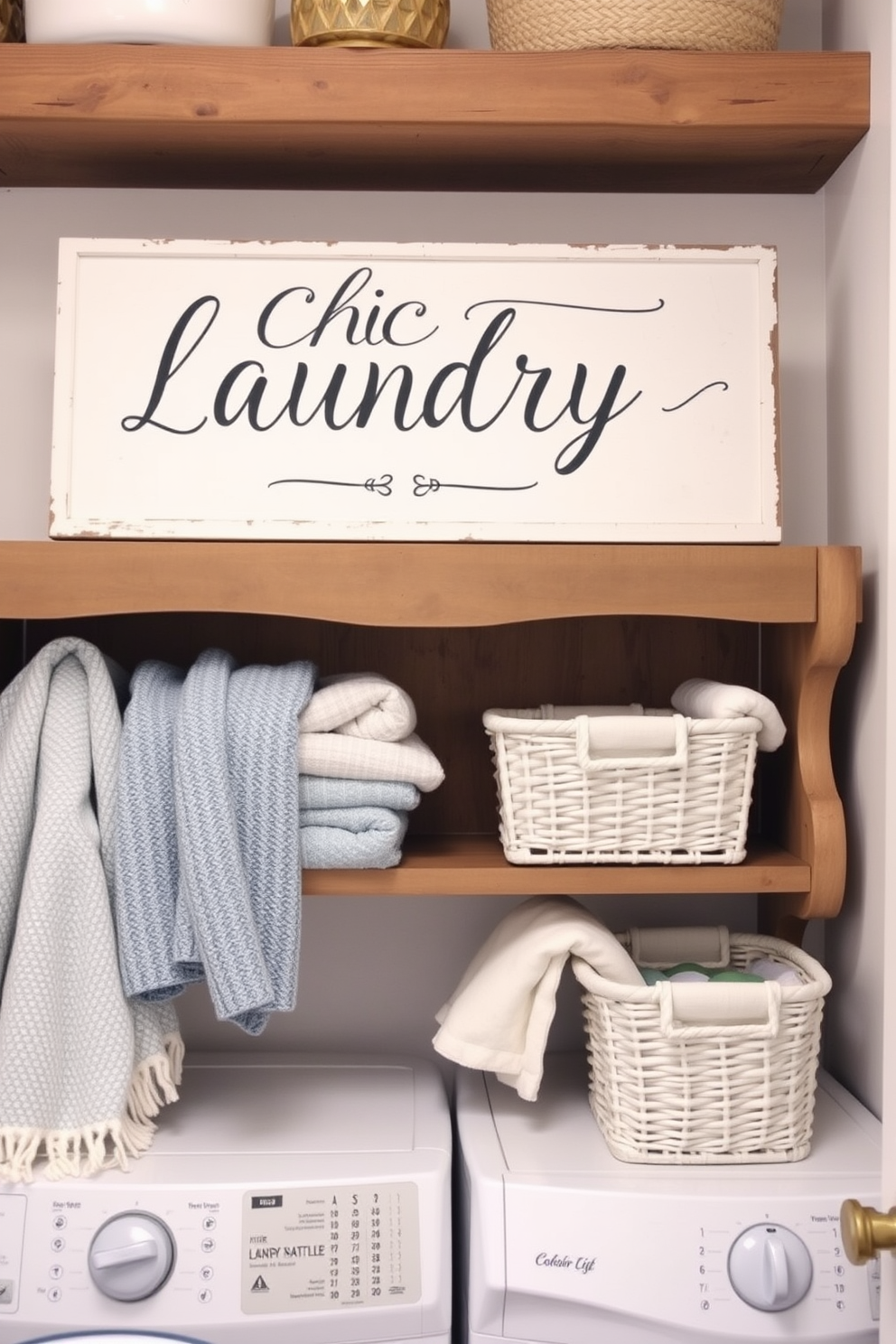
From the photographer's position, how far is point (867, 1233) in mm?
753

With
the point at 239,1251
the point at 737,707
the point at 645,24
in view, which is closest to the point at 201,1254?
the point at 239,1251

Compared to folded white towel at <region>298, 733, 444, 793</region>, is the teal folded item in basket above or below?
below

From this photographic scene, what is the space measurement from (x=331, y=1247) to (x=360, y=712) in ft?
1.56

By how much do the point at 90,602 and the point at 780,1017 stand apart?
756mm

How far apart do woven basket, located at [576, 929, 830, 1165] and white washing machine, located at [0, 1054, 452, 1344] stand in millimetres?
191

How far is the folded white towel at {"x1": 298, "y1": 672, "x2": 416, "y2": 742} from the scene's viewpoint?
45.4 inches

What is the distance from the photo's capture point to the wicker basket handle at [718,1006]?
1.09 m

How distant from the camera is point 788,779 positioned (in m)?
1.28

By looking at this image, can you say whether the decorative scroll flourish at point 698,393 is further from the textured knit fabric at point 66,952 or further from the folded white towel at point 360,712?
the textured knit fabric at point 66,952

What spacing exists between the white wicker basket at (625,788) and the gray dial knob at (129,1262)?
1.53ft

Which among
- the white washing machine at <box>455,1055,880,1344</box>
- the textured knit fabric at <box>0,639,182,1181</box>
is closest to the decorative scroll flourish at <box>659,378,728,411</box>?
the textured knit fabric at <box>0,639,182,1181</box>

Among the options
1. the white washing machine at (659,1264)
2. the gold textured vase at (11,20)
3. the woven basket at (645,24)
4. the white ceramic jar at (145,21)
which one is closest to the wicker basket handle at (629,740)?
the white washing machine at (659,1264)

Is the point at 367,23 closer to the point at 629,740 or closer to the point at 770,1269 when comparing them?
the point at 629,740

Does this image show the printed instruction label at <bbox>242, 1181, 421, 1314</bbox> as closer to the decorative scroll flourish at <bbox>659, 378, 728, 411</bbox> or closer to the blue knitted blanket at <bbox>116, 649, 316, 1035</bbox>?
the blue knitted blanket at <bbox>116, 649, 316, 1035</bbox>
